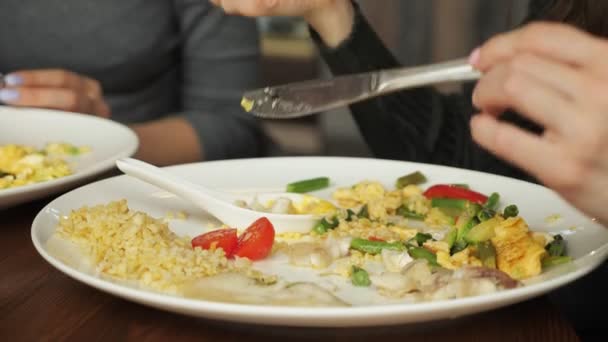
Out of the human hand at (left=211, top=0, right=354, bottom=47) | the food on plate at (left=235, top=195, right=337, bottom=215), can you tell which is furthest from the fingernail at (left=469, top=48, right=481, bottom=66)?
the human hand at (left=211, top=0, right=354, bottom=47)

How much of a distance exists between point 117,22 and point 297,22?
6.47 feet

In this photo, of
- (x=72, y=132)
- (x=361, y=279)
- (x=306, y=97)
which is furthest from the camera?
(x=72, y=132)

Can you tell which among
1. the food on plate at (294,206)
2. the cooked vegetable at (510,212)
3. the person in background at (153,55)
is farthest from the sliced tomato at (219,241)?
the person in background at (153,55)

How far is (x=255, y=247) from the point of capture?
0.90 metres

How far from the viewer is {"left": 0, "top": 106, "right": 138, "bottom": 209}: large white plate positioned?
1.30 metres

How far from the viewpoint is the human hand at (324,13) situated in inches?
50.7

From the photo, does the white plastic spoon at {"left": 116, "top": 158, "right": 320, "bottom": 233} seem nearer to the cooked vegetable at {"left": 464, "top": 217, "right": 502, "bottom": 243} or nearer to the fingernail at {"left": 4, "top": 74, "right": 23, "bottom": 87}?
the cooked vegetable at {"left": 464, "top": 217, "right": 502, "bottom": 243}

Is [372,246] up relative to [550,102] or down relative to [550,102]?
down

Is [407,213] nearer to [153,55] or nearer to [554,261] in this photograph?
[554,261]

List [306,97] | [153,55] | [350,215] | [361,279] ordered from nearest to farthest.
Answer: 1. [361,279]
2. [350,215]
3. [306,97]
4. [153,55]

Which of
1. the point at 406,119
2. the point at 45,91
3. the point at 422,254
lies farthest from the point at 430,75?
the point at 45,91

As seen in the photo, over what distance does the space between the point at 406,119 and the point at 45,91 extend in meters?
0.68

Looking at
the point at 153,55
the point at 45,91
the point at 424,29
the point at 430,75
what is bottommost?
the point at 424,29

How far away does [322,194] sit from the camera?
115 cm
